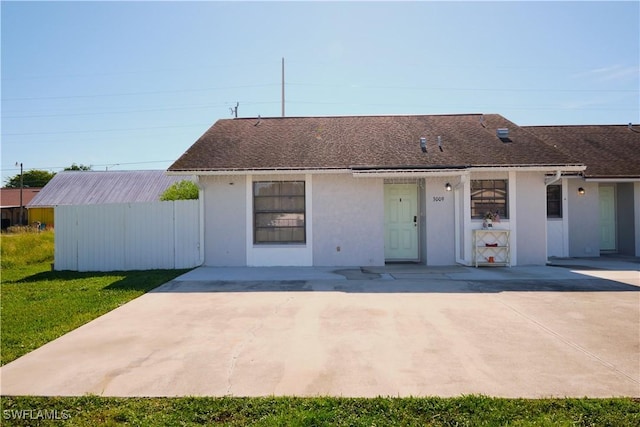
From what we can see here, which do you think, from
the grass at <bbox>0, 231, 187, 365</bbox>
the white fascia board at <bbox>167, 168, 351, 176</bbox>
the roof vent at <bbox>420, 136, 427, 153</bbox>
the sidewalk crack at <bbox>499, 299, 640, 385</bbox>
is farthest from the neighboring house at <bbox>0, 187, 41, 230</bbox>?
the sidewalk crack at <bbox>499, 299, 640, 385</bbox>

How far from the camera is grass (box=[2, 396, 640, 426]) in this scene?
120 inches

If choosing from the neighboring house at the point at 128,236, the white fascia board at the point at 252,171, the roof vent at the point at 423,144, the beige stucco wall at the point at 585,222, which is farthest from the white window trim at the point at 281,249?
the beige stucco wall at the point at 585,222

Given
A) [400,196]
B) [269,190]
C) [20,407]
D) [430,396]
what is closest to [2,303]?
[20,407]

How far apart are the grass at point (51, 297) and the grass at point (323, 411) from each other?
1768mm

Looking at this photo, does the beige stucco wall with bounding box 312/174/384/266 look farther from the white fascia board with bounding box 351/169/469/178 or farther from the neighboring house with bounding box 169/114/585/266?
the white fascia board with bounding box 351/169/469/178

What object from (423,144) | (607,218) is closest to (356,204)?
(423,144)

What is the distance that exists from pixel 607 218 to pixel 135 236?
15828 mm

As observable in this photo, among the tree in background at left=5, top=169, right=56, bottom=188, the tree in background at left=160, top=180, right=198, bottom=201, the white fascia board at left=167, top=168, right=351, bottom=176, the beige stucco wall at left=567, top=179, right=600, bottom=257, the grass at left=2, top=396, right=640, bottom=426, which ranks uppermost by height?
the tree in background at left=5, top=169, right=56, bottom=188

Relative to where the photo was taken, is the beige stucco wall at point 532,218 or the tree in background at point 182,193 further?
the tree in background at point 182,193

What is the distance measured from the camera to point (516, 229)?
36.1 feet

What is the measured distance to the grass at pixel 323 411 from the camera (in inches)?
120

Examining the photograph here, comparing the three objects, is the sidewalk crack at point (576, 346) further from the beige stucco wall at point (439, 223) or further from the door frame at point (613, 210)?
the door frame at point (613, 210)

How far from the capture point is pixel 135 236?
36.6ft

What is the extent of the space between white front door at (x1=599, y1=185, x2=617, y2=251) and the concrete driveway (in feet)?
21.3
